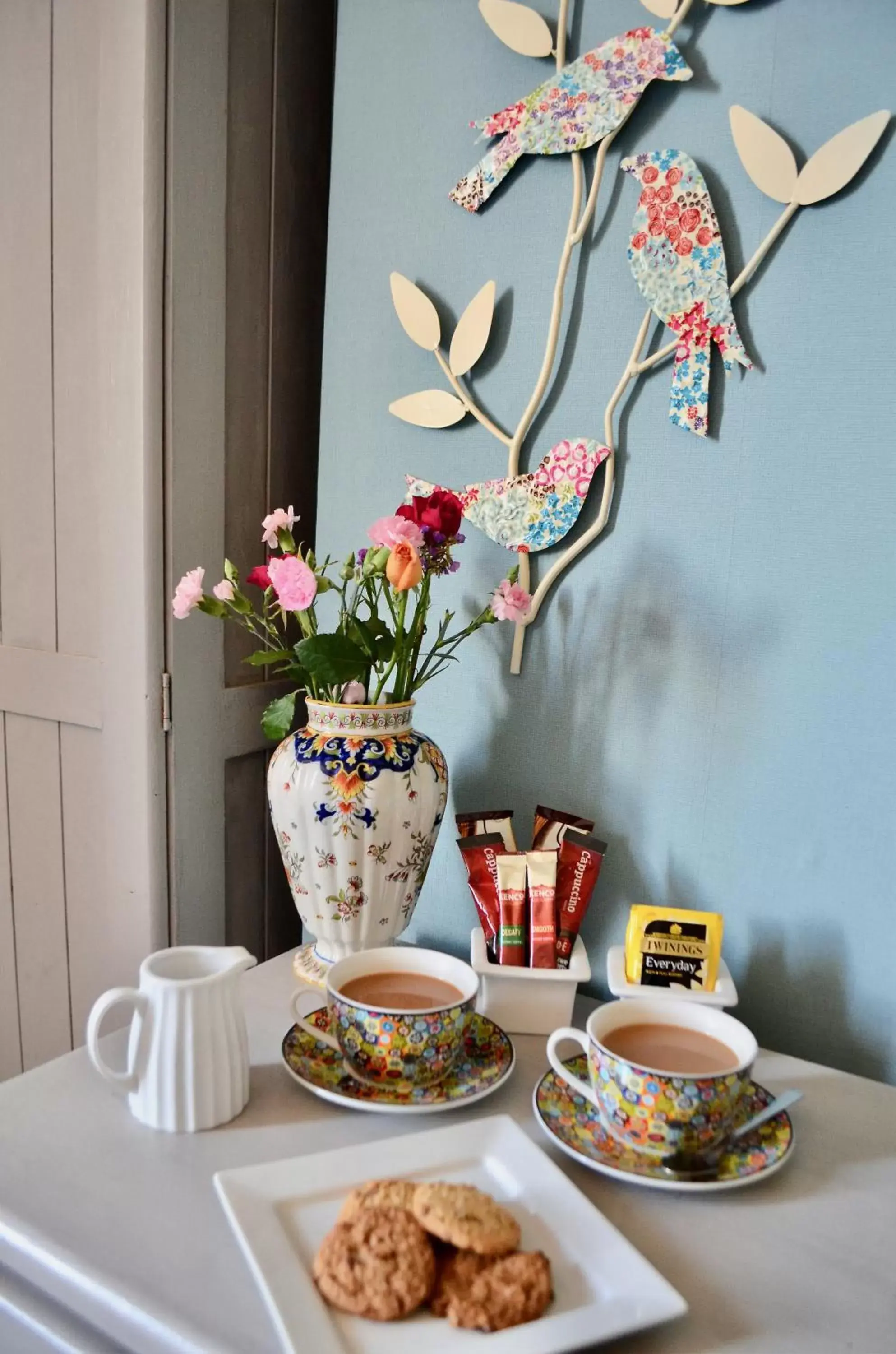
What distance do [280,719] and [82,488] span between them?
1.44 feet

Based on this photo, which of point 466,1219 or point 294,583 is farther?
point 294,583

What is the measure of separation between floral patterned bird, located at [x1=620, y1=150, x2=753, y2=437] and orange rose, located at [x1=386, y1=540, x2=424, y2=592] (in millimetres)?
293

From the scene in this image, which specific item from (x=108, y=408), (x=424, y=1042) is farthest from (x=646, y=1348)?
(x=108, y=408)

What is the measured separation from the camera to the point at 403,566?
0.89m

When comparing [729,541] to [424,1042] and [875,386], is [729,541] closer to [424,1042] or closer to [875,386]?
[875,386]

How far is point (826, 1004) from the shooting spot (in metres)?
0.90

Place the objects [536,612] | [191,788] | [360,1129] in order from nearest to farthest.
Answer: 1. [360,1129]
2. [536,612]
3. [191,788]

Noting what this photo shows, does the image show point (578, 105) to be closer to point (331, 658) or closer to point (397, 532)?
point (397, 532)

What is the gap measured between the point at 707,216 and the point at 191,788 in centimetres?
87

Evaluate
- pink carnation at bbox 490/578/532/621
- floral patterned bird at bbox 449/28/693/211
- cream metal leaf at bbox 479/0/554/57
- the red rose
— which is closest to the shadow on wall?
pink carnation at bbox 490/578/532/621

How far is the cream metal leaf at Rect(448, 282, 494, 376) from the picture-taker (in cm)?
102

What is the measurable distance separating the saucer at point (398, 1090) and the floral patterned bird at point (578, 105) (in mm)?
859

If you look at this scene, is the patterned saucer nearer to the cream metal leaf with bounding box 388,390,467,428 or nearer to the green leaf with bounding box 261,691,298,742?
the green leaf with bounding box 261,691,298,742

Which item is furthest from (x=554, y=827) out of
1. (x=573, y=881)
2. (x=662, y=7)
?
(x=662, y=7)
